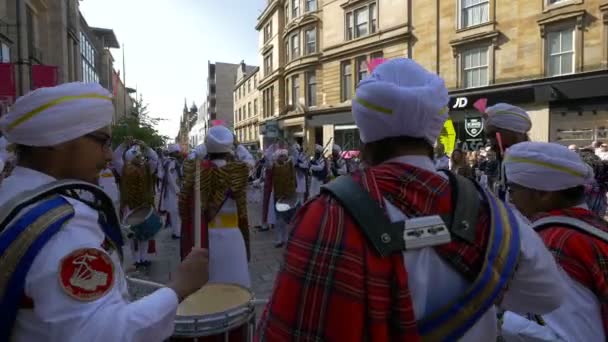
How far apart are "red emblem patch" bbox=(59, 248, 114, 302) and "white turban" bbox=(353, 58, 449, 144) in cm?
94

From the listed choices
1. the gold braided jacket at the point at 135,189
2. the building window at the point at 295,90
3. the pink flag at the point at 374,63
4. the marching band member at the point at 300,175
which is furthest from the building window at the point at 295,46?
the pink flag at the point at 374,63

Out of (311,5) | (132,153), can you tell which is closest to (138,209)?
(132,153)

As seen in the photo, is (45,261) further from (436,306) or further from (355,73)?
(355,73)

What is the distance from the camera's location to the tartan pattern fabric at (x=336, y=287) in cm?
114

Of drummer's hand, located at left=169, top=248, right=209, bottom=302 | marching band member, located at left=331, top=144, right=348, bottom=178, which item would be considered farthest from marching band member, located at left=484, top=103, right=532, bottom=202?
marching band member, located at left=331, top=144, right=348, bottom=178

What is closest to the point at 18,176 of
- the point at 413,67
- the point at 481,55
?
the point at 413,67

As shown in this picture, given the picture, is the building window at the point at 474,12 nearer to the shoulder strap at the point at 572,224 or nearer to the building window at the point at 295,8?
the building window at the point at 295,8

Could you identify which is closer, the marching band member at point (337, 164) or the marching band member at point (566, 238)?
the marching band member at point (566, 238)

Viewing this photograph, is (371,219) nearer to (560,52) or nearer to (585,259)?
(585,259)

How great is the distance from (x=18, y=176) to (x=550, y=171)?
2334mm

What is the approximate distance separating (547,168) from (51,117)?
2.20 metres

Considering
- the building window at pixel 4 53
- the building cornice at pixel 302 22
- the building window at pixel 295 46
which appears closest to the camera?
the building window at pixel 4 53

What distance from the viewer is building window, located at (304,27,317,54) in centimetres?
3066

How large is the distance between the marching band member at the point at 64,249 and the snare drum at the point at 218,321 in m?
0.63
